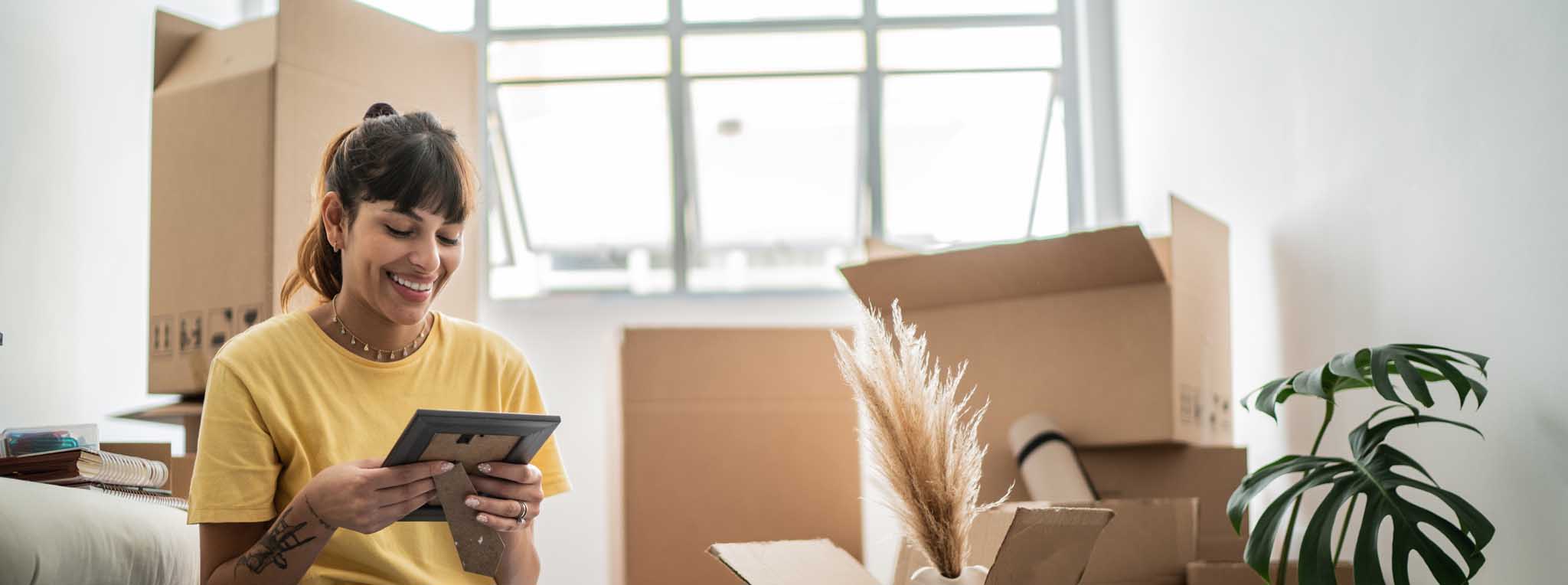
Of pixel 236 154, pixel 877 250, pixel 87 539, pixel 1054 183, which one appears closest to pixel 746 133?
pixel 1054 183

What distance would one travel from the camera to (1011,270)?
220cm

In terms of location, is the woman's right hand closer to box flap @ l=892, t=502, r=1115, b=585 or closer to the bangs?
the bangs

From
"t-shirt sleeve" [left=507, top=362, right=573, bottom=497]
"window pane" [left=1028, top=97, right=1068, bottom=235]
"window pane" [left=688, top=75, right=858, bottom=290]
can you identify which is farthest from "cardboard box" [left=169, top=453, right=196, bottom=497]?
"window pane" [left=1028, top=97, right=1068, bottom=235]

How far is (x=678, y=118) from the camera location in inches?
144

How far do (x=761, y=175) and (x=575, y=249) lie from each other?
61 centimetres

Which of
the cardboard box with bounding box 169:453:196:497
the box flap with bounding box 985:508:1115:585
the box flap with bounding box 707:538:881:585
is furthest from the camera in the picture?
the cardboard box with bounding box 169:453:196:497

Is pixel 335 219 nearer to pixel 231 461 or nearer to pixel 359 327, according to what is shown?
pixel 359 327

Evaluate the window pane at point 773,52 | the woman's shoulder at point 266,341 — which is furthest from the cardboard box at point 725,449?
the window pane at point 773,52

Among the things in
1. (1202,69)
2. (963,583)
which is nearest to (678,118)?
(1202,69)

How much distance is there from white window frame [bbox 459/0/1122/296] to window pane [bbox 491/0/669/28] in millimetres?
28

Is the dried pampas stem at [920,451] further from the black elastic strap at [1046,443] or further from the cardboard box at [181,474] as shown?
the cardboard box at [181,474]

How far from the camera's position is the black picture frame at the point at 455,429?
1168 mm

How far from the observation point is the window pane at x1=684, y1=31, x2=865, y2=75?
370 centimetres

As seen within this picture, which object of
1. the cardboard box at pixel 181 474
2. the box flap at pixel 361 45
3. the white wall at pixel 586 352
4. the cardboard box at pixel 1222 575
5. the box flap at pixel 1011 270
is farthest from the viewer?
the white wall at pixel 586 352
